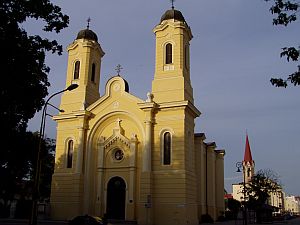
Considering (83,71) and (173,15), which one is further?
(83,71)

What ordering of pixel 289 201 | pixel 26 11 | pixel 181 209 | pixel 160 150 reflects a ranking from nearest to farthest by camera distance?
pixel 26 11, pixel 181 209, pixel 160 150, pixel 289 201

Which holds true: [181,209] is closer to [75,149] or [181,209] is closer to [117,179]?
[117,179]

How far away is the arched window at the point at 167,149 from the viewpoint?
3525 centimetres

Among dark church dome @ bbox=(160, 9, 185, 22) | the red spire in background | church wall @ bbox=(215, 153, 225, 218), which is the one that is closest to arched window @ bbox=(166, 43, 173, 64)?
dark church dome @ bbox=(160, 9, 185, 22)

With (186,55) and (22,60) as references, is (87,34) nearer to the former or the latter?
(186,55)

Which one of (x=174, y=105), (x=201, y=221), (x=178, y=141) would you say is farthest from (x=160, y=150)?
(x=201, y=221)

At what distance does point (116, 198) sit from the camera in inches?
1467

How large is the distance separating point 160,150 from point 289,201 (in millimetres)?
159365

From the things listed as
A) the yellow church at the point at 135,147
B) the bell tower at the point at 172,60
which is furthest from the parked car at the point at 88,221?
the bell tower at the point at 172,60

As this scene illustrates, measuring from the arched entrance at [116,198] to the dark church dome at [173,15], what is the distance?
55.4 feet

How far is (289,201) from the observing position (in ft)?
581

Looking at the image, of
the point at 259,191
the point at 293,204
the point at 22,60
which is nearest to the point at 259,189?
the point at 259,191

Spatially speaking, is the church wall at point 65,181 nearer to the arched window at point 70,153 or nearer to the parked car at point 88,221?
the arched window at point 70,153

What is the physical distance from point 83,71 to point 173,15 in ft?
37.9
